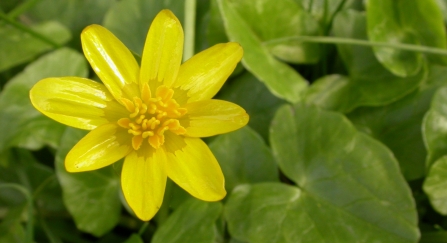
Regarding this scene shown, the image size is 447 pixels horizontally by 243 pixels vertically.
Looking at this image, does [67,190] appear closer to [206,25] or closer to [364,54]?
[206,25]

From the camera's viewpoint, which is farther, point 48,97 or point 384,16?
point 384,16

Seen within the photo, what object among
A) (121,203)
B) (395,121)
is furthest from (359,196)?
(121,203)

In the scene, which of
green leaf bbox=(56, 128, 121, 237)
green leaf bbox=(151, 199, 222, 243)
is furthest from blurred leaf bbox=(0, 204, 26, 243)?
green leaf bbox=(151, 199, 222, 243)

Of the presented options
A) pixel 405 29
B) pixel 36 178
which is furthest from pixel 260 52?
pixel 36 178

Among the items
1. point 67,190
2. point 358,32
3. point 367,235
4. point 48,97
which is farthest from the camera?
point 358,32

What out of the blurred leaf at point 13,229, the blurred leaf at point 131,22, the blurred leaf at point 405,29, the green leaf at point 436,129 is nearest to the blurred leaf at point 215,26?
the blurred leaf at point 131,22

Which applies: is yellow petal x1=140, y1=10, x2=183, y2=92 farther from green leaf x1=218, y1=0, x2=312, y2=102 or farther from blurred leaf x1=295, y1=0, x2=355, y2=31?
blurred leaf x1=295, y1=0, x2=355, y2=31
